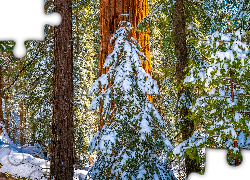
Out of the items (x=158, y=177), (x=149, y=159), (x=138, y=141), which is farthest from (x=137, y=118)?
(x=158, y=177)

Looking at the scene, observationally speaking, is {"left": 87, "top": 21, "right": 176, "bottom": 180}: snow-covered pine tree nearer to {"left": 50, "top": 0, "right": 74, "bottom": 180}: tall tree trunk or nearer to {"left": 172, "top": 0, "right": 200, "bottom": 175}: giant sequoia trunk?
{"left": 50, "top": 0, "right": 74, "bottom": 180}: tall tree trunk

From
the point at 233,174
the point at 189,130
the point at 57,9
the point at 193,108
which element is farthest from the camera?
the point at 189,130

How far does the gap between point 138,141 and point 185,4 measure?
140 inches

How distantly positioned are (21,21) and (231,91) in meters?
2.40

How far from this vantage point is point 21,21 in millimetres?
2270

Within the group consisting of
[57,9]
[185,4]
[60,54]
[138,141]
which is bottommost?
[138,141]

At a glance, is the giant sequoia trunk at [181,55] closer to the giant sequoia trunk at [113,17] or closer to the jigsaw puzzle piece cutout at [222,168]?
the giant sequoia trunk at [113,17]

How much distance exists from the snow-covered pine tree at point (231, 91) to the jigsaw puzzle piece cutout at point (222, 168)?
1.24 meters

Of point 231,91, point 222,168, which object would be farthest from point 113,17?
point 222,168

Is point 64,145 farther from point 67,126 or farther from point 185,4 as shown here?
point 185,4

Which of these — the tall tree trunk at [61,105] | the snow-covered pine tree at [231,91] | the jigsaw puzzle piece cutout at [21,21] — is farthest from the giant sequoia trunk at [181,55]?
the jigsaw puzzle piece cutout at [21,21]

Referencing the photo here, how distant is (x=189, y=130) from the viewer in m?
5.77

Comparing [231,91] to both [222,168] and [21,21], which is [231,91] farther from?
[21,21]

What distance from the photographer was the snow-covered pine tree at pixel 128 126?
4.10m
